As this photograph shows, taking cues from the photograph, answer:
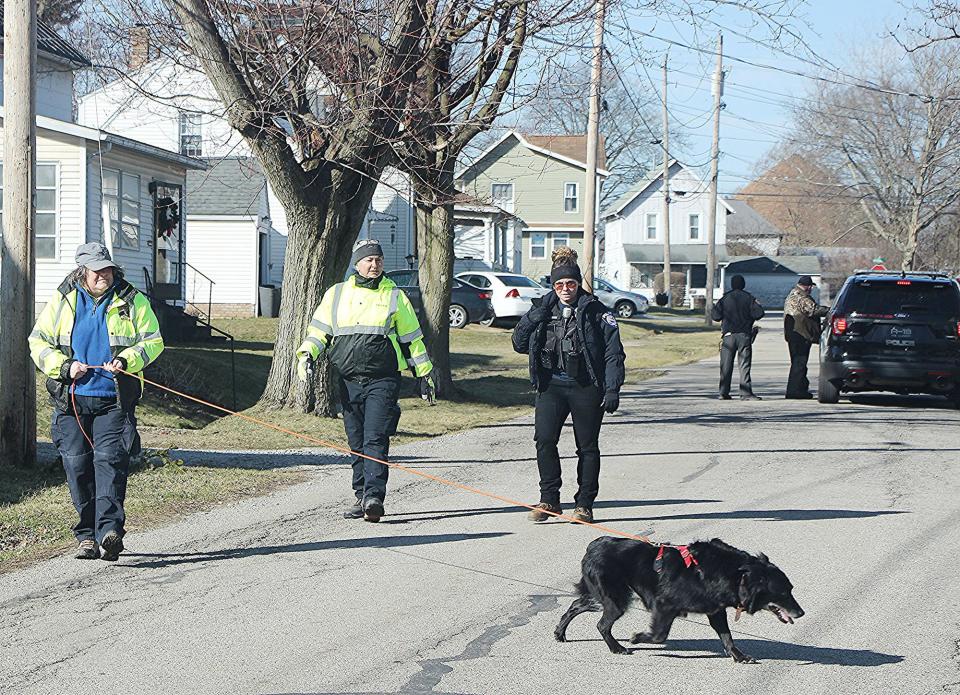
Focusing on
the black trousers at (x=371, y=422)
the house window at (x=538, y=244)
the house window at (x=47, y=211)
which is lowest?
the black trousers at (x=371, y=422)

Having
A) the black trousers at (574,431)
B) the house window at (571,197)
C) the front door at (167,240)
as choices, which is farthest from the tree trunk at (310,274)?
the house window at (571,197)

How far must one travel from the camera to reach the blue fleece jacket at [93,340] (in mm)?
7949

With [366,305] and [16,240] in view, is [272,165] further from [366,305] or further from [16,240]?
[366,305]

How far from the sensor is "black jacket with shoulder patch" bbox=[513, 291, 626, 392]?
944 cm

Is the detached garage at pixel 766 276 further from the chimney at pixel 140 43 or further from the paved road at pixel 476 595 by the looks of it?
the paved road at pixel 476 595

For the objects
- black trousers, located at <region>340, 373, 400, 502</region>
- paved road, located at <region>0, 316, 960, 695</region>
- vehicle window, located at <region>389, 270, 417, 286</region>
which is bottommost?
paved road, located at <region>0, 316, 960, 695</region>

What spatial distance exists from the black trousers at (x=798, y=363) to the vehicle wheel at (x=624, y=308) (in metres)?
30.2

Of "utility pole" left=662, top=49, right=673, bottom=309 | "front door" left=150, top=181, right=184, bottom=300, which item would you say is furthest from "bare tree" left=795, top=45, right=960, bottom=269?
"front door" left=150, top=181, right=184, bottom=300

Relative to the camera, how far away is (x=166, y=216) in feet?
95.6

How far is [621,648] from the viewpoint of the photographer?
20.5ft

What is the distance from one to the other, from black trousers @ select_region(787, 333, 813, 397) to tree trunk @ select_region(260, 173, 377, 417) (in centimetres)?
729

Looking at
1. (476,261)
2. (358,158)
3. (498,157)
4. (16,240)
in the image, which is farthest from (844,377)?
(498,157)

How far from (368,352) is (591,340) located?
1.64 meters

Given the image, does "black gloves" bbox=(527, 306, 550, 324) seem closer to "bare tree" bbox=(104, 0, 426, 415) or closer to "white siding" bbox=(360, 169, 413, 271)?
"bare tree" bbox=(104, 0, 426, 415)
